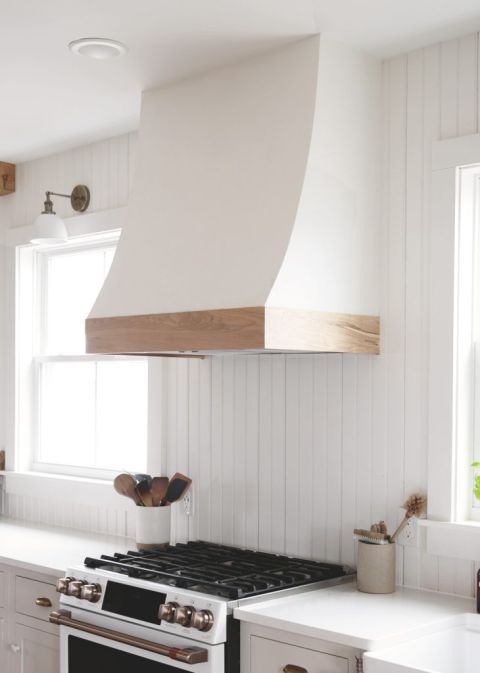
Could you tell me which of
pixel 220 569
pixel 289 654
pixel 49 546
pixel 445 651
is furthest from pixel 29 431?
pixel 445 651

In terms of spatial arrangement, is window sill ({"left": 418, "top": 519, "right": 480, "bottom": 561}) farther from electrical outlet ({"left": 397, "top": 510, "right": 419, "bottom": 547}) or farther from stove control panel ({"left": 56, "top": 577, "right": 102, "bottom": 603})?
stove control panel ({"left": 56, "top": 577, "right": 102, "bottom": 603})

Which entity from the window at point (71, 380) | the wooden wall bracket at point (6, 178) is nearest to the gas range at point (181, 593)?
the window at point (71, 380)

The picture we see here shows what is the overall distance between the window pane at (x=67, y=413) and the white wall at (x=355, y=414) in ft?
2.73

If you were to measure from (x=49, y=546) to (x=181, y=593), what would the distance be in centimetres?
118

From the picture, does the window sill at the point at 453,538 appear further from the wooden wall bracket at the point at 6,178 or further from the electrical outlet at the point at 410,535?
the wooden wall bracket at the point at 6,178

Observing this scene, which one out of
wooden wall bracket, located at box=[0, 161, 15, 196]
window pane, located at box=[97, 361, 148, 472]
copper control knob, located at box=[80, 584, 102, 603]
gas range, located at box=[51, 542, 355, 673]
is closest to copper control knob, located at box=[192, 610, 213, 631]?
gas range, located at box=[51, 542, 355, 673]

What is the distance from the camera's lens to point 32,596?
3.35 m

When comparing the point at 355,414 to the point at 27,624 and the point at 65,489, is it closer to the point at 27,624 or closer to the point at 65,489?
the point at 27,624

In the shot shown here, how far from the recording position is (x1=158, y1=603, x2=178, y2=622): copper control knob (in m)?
2.65

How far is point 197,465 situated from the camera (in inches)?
141

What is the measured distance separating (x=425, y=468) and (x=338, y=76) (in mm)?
1273

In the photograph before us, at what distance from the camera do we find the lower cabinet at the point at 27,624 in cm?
327

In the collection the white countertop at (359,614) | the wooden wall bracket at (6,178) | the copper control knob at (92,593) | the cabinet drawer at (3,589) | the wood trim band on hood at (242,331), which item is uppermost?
the wooden wall bracket at (6,178)

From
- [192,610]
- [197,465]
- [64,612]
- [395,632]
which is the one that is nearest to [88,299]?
[197,465]
